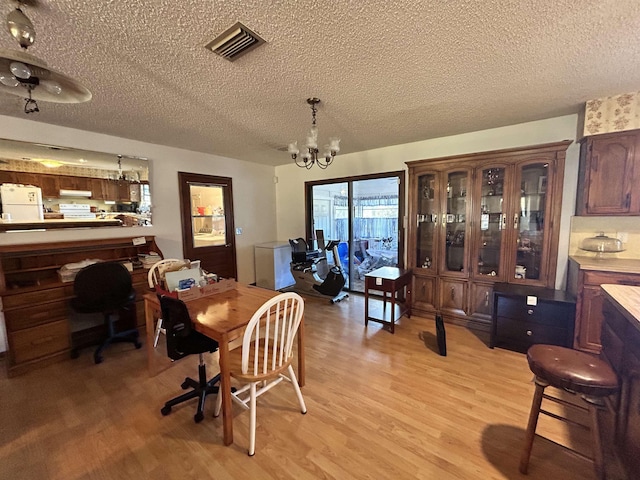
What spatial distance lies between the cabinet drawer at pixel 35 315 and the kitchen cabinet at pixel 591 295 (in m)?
5.01

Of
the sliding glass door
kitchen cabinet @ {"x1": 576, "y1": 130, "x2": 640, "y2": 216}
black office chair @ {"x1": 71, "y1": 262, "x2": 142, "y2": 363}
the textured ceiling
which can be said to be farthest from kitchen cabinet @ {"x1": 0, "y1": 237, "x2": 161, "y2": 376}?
kitchen cabinet @ {"x1": 576, "y1": 130, "x2": 640, "y2": 216}

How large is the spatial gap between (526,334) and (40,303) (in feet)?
15.8

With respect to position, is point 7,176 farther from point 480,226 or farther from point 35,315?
point 480,226

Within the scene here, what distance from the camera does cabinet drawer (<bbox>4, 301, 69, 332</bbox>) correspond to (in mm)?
2422

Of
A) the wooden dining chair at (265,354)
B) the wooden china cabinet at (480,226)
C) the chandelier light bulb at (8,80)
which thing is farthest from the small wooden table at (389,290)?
the chandelier light bulb at (8,80)

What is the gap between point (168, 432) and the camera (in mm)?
1798

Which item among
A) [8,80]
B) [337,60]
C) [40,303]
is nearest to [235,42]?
[337,60]

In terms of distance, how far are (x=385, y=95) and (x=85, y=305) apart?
3.52 m

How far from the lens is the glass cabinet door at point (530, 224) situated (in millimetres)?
2979

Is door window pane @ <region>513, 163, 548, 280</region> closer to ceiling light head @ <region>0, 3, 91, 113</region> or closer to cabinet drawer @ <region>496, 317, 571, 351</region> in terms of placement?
cabinet drawer @ <region>496, 317, 571, 351</region>

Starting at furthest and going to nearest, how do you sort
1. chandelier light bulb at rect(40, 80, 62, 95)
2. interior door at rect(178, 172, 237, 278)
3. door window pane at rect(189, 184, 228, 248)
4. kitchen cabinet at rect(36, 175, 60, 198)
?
door window pane at rect(189, 184, 228, 248) < interior door at rect(178, 172, 237, 278) < kitchen cabinet at rect(36, 175, 60, 198) < chandelier light bulb at rect(40, 80, 62, 95)

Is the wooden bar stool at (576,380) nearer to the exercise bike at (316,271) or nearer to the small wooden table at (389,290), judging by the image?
the small wooden table at (389,290)

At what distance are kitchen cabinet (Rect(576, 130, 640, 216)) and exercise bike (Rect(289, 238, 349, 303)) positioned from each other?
9.86 feet

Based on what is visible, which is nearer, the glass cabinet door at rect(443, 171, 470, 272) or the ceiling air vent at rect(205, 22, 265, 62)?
the ceiling air vent at rect(205, 22, 265, 62)
